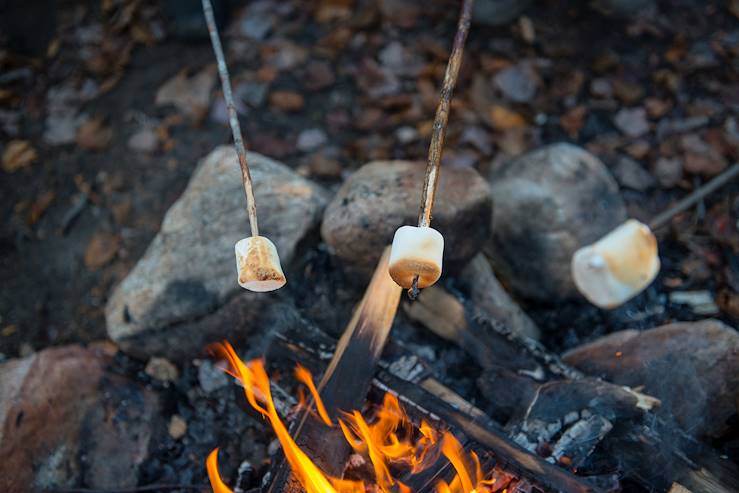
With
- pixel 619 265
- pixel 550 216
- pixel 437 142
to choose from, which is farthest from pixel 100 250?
pixel 619 265

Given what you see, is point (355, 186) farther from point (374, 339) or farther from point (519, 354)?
point (519, 354)

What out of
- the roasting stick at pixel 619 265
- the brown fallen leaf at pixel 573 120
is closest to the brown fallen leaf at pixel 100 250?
the roasting stick at pixel 619 265

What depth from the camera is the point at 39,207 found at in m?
3.14

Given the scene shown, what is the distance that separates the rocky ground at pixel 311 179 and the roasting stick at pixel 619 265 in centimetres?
23

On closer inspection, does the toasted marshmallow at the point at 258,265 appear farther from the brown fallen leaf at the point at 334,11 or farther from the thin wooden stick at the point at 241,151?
the brown fallen leaf at the point at 334,11

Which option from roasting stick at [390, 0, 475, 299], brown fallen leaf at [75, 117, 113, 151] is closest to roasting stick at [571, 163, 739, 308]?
roasting stick at [390, 0, 475, 299]

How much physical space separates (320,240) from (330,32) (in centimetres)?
169

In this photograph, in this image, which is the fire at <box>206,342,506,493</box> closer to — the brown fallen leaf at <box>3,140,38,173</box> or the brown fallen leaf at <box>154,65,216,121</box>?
the brown fallen leaf at <box>154,65,216,121</box>

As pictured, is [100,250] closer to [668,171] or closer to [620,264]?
[620,264]

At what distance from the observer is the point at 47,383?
7.36ft

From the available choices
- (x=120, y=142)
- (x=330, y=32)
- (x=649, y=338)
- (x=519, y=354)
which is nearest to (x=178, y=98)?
(x=120, y=142)

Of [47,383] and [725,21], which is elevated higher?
[725,21]

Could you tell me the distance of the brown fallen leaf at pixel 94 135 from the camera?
10.9 feet

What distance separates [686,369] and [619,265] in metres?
0.44
